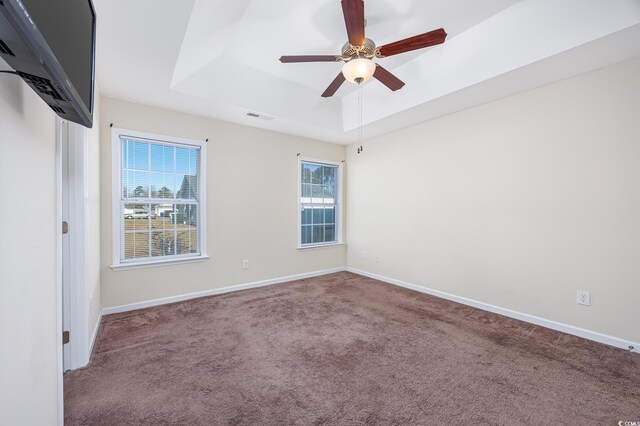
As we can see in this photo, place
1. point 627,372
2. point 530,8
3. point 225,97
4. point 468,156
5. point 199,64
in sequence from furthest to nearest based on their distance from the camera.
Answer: point 468,156 < point 225,97 < point 199,64 < point 530,8 < point 627,372

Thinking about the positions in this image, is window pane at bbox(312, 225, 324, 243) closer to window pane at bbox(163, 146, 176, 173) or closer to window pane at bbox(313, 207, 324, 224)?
window pane at bbox(313, 207, 324, 224)

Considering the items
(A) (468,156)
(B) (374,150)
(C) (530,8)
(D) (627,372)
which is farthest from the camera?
(B) (374,150)

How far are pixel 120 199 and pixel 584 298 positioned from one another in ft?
16.5

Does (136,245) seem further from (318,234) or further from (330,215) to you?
(330,215)

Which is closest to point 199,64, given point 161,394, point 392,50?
point 392,50

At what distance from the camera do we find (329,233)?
17.8 ft

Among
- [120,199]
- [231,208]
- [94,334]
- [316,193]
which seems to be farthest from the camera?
[316,193]

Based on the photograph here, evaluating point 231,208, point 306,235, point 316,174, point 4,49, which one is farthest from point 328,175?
point 4,49

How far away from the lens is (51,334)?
4.44 feet

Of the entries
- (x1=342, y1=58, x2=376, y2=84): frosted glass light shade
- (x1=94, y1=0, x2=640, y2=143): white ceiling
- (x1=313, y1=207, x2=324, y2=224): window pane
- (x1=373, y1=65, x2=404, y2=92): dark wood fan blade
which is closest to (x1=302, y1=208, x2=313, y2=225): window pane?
(x1=313, y1=207, x2=324, y2=224): window pane

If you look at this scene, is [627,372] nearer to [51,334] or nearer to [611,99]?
[611,99]

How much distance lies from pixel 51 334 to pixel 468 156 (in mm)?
4115

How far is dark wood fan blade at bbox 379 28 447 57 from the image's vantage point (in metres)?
1.98

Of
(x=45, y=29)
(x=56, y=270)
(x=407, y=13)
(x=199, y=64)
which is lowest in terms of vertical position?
(x=56, y=270)
